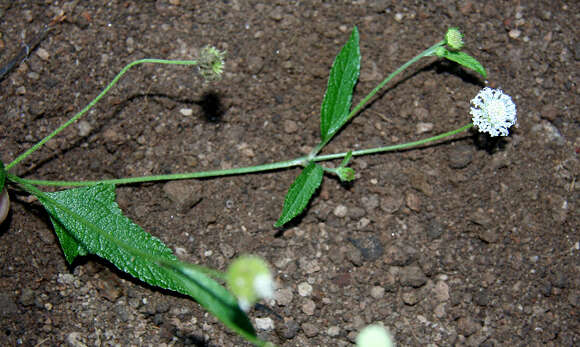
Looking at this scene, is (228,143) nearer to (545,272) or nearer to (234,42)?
(234,42)

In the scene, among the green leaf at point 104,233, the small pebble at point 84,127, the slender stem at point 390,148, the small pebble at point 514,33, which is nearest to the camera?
the green leaf at point 104,233

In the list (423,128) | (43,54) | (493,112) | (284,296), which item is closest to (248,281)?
(284,296)

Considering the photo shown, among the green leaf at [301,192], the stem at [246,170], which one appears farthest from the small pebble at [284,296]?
Answer: the stem at [246,170]

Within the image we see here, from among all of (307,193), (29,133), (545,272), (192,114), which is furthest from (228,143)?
(545,272)

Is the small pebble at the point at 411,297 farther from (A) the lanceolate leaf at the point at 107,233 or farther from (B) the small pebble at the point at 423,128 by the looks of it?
(A) the lanceolate leaf at the point at 107,233

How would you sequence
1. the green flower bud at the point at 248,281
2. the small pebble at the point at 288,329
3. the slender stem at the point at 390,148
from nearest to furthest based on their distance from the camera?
the green flower bud at the point at 248,281 < the small pebble at the point at 288,329 < the slender stem at the point at 390,148

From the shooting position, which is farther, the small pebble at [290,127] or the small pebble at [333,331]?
the small pebble at [290,127]

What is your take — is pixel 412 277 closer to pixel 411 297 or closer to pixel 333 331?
pixel 411 297
